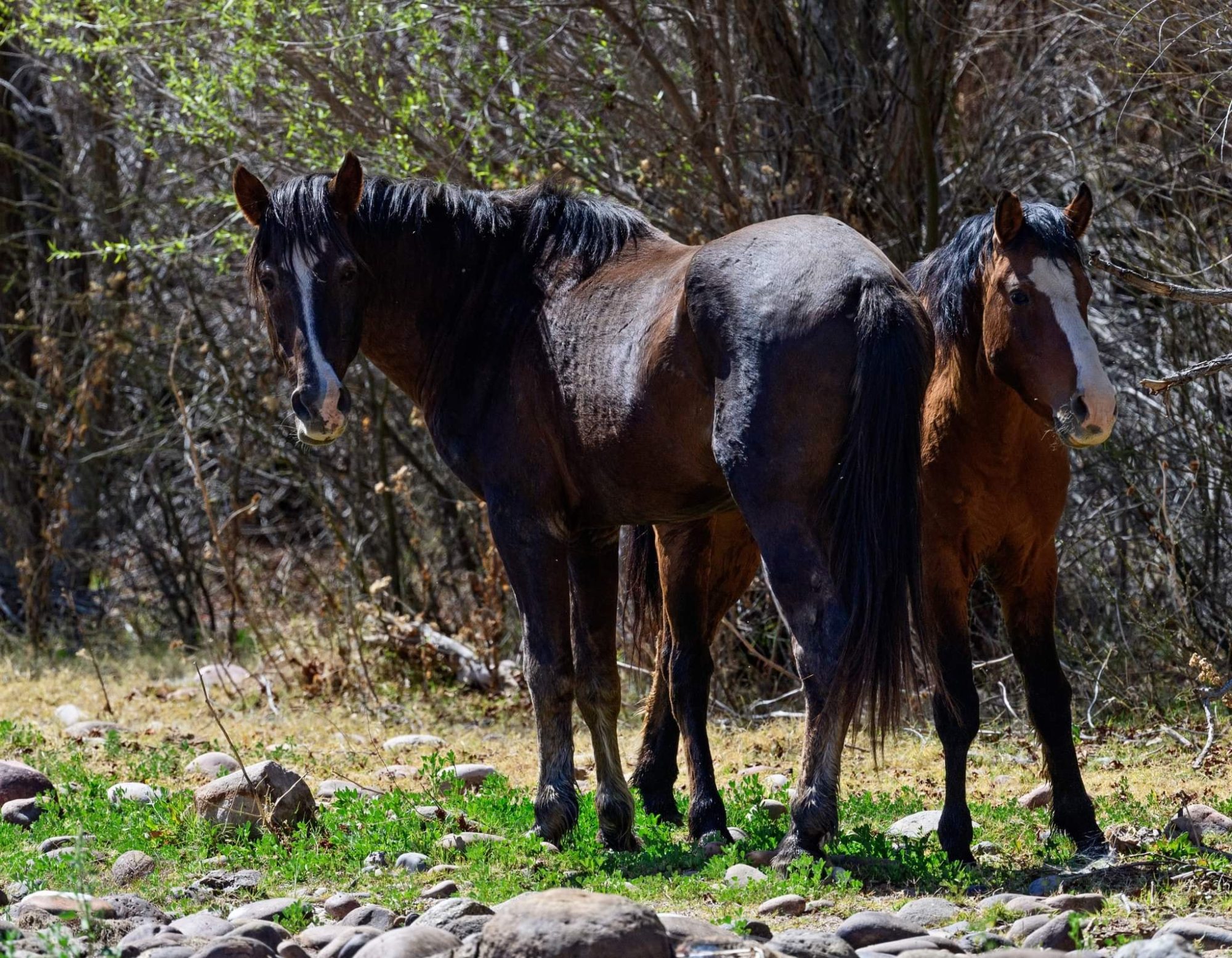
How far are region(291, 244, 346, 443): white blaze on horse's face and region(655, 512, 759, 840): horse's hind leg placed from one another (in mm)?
1331

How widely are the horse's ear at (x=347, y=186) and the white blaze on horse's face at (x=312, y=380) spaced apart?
258 mm

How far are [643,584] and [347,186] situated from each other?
199 centimetres

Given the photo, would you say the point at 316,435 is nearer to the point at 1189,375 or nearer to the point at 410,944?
the point at 410,944

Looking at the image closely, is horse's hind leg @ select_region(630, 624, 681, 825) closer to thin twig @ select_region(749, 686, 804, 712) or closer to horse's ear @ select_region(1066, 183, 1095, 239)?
thin twig @ select_region(749, 686, 804, 712)

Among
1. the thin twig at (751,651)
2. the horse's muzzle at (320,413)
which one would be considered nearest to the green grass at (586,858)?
the horse's muzzle at (320,413)

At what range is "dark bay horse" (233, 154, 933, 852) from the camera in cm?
406

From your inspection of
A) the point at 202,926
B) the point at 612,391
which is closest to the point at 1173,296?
the point at 612,391

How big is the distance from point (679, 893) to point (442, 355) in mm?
2130

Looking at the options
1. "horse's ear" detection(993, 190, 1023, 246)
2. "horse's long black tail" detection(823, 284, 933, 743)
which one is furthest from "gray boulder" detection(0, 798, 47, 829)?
"horse's ear" detection(993, 190, 1023, 246)

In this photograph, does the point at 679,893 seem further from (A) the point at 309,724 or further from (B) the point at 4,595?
(B) the point at 4,595

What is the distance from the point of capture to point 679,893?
4094mm

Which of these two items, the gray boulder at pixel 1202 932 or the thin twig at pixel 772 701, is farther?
the thin twig at pixel 772 701

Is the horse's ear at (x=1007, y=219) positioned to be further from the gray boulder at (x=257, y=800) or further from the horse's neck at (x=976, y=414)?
the gray boulder at (x=257, y=800)

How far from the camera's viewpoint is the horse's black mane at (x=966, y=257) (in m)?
4.38
